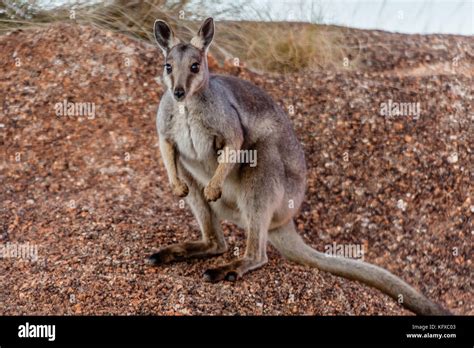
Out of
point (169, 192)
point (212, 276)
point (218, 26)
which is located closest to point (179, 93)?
point (212, 276)

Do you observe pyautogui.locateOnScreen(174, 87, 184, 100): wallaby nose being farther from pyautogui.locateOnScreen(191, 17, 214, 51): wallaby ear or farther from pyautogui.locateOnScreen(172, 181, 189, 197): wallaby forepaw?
pyautogui.locateOnScreen(172, 181, 189, 197): wallaby forepaw

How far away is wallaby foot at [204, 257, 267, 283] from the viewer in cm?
589

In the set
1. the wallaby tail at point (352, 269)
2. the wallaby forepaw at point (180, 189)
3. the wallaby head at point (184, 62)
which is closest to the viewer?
the wallaby head at point (184, 62)

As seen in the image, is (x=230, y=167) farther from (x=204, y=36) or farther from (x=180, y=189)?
(x=204, y=36)

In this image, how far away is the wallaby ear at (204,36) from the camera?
19.4 feet

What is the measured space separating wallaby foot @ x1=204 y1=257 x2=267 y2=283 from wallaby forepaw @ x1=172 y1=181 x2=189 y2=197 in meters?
0.66

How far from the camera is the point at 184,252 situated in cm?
627

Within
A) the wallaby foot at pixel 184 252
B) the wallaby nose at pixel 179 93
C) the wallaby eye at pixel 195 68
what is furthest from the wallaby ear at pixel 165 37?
the wallaby foot at pixel 184 252

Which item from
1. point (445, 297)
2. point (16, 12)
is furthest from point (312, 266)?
point (16, 12)

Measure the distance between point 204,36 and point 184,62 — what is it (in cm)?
42

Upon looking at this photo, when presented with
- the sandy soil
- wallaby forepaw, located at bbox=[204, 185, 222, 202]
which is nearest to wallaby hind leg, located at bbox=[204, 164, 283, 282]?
the sandy soil

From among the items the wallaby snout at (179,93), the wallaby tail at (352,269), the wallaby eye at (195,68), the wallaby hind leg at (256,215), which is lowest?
the wallaby tail at (352,269)

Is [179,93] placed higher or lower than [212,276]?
higher

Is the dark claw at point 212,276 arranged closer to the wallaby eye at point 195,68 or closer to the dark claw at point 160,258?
the dark claw at point 160,258
